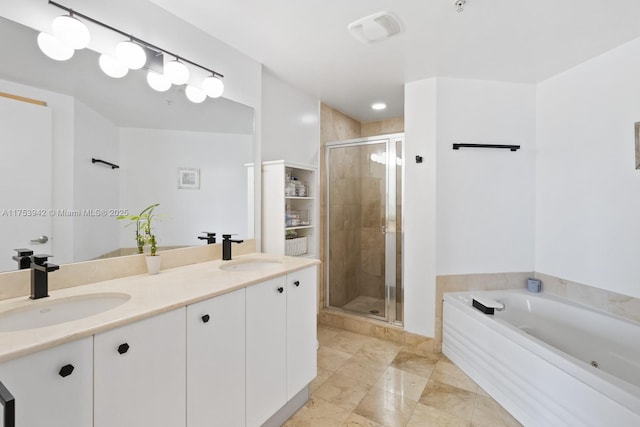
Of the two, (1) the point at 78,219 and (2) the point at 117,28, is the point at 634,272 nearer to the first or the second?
(1) the point at 78,219

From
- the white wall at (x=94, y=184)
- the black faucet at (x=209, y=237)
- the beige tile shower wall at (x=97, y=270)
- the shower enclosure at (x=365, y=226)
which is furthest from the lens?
the shower enclosure at (x=365, y=226)

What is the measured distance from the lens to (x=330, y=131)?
11.5 ft

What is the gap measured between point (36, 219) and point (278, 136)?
184 centimetres

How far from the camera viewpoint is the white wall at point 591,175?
82.2 inches

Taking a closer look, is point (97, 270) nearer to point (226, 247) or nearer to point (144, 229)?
point (144, 229)

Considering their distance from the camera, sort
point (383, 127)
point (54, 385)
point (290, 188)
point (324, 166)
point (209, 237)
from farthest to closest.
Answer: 1. point (383, 127)
2. point (324, 166)
3. point (290, 188)
4. point (209, 237)
5. point (54, 385)

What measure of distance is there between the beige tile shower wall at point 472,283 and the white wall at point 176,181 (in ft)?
6.03

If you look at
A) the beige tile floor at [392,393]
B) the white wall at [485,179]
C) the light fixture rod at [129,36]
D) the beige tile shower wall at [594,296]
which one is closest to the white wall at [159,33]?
the light fixture rod at [129,36]

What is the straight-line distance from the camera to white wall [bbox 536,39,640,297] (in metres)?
2.09

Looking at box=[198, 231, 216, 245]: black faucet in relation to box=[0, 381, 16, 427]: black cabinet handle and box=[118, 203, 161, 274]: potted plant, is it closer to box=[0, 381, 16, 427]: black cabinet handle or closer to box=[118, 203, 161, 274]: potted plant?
box=[118, 203, 161, 274]: potted plant

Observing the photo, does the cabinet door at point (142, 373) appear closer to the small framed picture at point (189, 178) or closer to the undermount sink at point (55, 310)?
the undermount sink at point (55, 310)

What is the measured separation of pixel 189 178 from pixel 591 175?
302 centimetres

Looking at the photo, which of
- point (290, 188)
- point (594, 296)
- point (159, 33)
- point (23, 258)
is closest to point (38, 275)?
point (23, 258)

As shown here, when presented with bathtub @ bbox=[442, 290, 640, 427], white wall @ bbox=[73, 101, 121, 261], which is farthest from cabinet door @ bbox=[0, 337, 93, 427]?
bathtub @ bbox=[442, 290, 640, 427]
